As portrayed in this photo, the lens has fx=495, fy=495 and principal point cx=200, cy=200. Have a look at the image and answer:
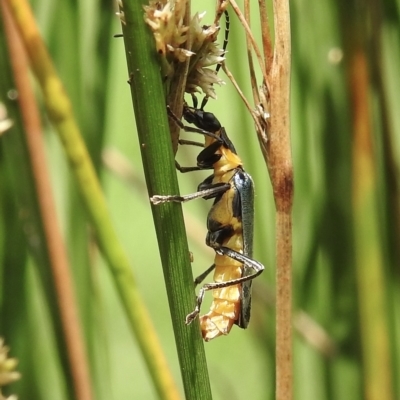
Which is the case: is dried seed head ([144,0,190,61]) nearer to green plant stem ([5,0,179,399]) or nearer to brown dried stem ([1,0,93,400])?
green plant stem ([5,0,179,399])

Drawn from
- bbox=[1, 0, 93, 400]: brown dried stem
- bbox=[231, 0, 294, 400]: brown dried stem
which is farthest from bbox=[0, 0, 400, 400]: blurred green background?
bbox=[231, 0, 294, 400]: brown dried stem

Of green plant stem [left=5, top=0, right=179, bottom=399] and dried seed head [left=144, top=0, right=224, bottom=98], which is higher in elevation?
dried seed head [left=144, top=0, right=224, bottom=98]

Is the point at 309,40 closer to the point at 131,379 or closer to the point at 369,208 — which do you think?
the point at 369,208

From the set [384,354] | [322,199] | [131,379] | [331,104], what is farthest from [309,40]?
[131,379]

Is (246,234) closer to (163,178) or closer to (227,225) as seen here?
(227,225)

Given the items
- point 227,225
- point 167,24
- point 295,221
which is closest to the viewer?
point 167,24

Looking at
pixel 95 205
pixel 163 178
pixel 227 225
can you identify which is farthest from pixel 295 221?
pixel 163 178
